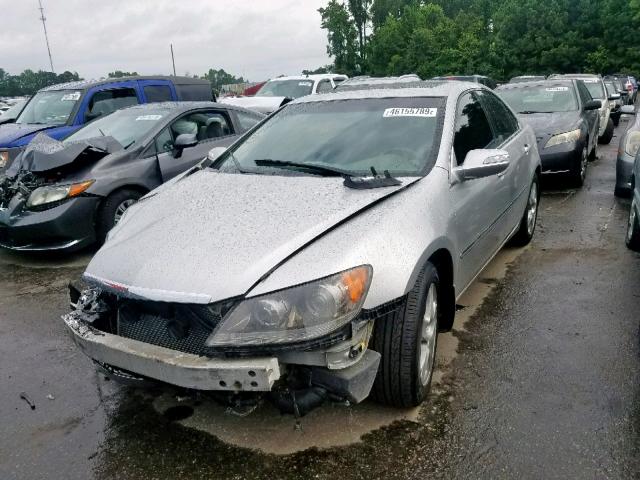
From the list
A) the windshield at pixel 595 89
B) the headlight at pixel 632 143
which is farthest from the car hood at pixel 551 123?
the windshield at pixel 595 89

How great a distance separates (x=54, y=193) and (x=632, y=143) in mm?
5862

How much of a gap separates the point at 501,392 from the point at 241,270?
157cm

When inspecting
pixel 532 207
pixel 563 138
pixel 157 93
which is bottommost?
pixel 532 207

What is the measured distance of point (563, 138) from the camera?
7.36 m

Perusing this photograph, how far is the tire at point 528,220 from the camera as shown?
5.12 meters

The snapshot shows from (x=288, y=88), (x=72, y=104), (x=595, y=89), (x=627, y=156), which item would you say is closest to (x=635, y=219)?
(x=627, y=156)

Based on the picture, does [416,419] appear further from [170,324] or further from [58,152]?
[58,152]

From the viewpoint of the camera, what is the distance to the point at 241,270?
2.28m

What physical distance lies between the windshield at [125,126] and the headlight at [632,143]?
5.00 m

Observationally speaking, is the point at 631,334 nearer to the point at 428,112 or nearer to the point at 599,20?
the point at 428,112

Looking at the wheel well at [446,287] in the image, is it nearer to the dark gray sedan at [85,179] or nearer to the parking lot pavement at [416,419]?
the parking lot pavement at [416,419]

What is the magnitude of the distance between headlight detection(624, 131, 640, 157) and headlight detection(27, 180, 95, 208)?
5514 millimetres

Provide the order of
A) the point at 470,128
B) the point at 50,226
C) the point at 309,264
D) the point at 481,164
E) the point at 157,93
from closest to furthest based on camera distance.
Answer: the point at 309,264 < the point at 481,164 < the point at 470,128 < the point at 50,226 < the point at 157,93

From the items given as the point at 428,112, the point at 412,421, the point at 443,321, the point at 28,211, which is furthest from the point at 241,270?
the point at 28,211
